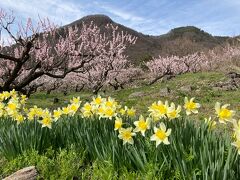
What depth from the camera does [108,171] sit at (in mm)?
4055

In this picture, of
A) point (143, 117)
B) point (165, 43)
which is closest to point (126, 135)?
point (143, 117)

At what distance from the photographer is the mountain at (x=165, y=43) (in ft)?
194

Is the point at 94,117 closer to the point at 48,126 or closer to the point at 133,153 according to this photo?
the point at 48,126

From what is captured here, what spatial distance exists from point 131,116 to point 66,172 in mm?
1274

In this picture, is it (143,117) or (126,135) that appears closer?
(126,135)

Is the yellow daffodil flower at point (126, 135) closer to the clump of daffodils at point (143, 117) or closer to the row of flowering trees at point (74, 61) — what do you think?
the clump of daffodils at point (143, 117)

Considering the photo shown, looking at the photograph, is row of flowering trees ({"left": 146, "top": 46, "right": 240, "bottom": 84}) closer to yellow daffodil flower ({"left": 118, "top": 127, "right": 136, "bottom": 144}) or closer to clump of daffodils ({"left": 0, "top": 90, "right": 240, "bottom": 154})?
clump of daffodils ({"left": 0, "top": 90, "right": 240, "bottom": 154})

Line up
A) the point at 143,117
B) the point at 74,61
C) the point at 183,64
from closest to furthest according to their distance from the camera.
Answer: the point at 143,117, the point at 74,61, the point at 183,64

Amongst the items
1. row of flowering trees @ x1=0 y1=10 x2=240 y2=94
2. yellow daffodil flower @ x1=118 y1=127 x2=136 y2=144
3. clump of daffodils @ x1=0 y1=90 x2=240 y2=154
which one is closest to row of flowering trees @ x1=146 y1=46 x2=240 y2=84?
row of flowering trees @ x1=0 y1=10 x2=240 y2=94

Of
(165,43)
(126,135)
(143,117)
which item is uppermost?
(165,43)

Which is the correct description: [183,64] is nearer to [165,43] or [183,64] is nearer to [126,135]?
[165,43]

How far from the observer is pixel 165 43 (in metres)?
86.8

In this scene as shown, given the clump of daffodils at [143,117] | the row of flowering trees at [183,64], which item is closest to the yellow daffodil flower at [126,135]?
the clump of daffodils at [143,117]

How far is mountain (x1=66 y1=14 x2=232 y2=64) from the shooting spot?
5914 cm
